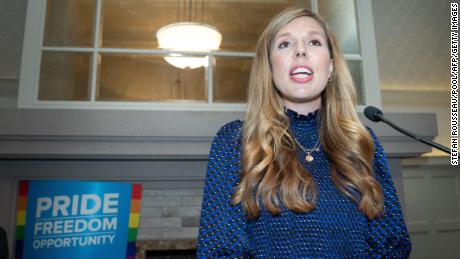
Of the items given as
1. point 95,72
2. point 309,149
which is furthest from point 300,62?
point 95,72

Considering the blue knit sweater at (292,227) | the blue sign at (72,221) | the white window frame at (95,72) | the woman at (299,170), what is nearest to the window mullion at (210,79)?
the white window frame at (95,72)

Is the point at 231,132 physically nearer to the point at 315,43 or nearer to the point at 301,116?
the point at 301,116

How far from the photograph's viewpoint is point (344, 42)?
2707 mm

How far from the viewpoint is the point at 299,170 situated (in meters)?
0.90

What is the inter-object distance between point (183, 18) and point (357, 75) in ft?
4.37

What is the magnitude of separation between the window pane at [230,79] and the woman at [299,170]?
→ 1.46 meters

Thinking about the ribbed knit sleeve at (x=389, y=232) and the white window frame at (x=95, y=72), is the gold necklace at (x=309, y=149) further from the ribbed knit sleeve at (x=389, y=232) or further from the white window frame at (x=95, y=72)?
the white window frame at (x=95, y=72)

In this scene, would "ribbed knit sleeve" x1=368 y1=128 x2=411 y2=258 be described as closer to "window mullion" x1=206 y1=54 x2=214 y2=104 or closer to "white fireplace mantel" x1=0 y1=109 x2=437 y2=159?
"white fireplace mantel" x1=0 y1=109 x2=437 y2=159

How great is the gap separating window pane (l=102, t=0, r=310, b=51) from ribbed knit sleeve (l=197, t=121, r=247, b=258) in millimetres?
1809

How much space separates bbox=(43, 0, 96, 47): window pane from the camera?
2.49 meters

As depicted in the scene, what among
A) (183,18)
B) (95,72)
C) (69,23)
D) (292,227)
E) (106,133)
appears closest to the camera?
(292,227)

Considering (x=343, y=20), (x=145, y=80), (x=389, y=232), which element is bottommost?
(x=389, y=232)

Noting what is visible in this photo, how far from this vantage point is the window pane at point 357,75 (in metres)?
2.64

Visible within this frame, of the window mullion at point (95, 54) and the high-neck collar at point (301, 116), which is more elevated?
the window mullion at point (95, 54)
